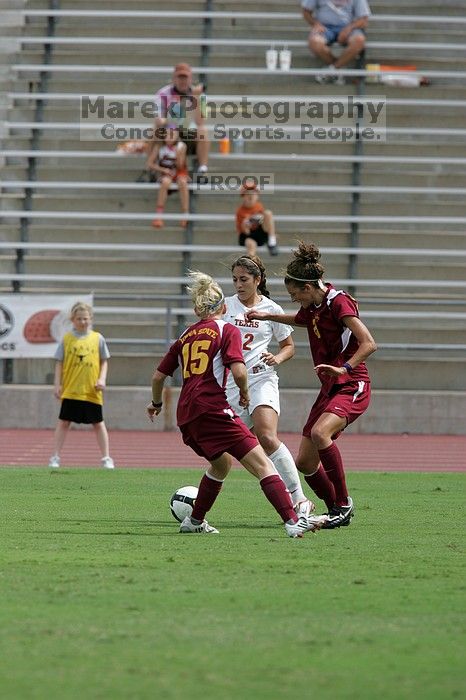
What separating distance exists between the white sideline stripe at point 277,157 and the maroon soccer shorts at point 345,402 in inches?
530

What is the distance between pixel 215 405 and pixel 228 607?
2681 mm

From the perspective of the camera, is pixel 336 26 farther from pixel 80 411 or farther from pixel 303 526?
pixel 303 526

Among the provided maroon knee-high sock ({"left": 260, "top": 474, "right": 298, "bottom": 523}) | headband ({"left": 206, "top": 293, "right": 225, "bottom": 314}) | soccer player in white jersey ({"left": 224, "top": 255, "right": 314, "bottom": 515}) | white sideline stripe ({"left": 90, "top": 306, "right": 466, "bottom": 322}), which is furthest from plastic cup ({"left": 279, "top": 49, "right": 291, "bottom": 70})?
maroon knee-high sock ({"left": 260, "top": 474, "right": 298, "bottom": 523})

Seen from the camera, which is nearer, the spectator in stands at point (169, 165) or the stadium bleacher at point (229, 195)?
the stadium bleacher at point (229, 195)

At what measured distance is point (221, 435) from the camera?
8.50 m

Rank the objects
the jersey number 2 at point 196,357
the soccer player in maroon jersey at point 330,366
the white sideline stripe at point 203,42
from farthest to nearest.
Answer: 1. the white sideline stripe at point 203,42
2. the soccer player in maroon jersey at point 330,366
3. the jersey number 2 at point 196,357

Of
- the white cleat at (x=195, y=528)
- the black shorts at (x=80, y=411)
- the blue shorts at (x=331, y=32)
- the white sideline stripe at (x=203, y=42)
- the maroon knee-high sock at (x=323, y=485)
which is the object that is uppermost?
the blue shorts at (x=331, y=32)

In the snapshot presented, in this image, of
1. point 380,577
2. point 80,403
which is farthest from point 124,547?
point 80,403

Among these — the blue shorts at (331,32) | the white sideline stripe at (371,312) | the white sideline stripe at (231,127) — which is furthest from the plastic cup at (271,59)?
the white sideline stripe at (371,312)

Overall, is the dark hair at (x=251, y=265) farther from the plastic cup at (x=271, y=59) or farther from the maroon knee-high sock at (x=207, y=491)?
the plastic cup at (x=271, y=59)


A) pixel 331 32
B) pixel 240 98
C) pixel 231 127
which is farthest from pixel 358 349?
pixel 331 32

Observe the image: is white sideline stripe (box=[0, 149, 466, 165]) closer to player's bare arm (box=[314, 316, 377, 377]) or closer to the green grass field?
the green grass field

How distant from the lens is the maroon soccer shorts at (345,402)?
916 centimetres

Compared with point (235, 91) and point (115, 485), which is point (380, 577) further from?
point (235, 91)
